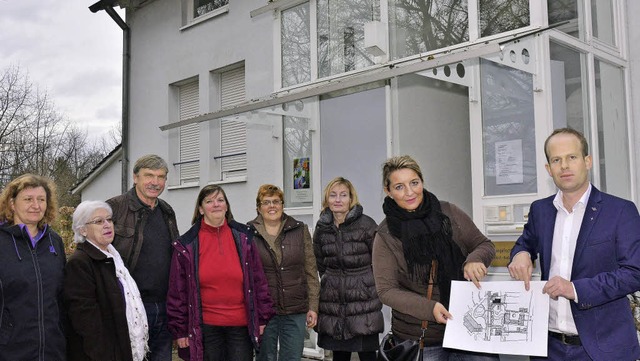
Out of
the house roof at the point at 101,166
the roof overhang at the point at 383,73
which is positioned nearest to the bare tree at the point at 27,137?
the house roof at the point at 101,166

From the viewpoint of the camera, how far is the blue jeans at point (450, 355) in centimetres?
312

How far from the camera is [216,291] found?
484cm

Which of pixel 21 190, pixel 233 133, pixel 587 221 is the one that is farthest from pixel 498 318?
pixel 233 133

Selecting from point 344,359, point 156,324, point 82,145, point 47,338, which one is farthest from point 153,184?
point 82,145

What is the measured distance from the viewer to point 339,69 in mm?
7664

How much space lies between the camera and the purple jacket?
4.74 metres

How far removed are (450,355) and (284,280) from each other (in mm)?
2397

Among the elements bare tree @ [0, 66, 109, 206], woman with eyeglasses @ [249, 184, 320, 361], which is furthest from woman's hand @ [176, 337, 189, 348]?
bare tree @ [0, 66, 109, 206]

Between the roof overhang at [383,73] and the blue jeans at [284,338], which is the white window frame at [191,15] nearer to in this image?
the roof overhang at [383,73]

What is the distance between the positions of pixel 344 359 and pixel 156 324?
1669mm

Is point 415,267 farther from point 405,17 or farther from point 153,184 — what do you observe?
point 405,17

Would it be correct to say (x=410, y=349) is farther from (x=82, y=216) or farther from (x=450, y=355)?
(x=82, y=216)

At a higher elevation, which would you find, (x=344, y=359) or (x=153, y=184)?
(x=153, y=184)

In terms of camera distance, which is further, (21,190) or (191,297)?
(191,297)
